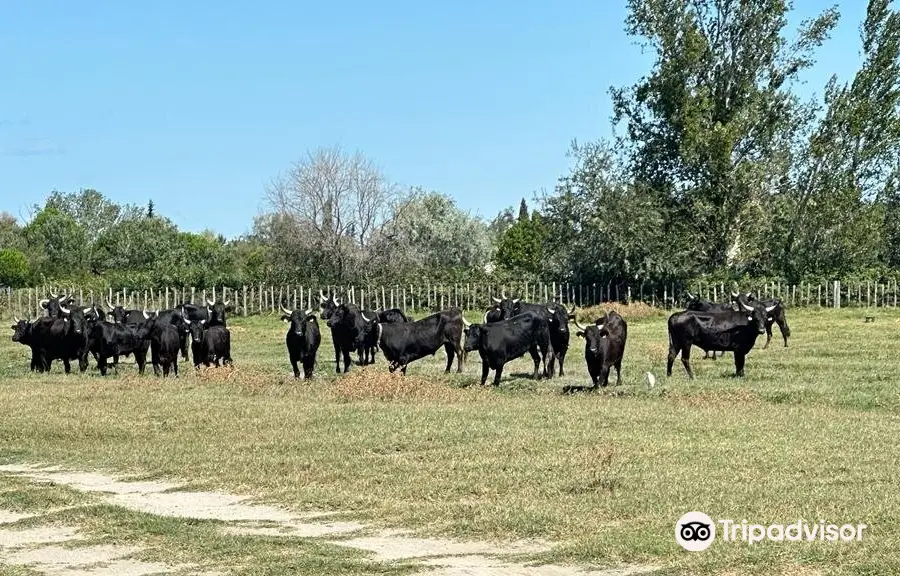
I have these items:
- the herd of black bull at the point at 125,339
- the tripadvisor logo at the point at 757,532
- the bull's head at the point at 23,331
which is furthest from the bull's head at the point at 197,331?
the tripadvisor logo at the point at 757,532

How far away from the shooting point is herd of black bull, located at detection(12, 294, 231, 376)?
85.4 feet

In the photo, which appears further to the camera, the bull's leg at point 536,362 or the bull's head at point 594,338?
the bull's leg at point 536,362

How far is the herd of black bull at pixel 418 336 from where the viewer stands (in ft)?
74.6

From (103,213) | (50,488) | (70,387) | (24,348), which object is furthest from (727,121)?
(103,213)

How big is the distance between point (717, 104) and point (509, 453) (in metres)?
40.1

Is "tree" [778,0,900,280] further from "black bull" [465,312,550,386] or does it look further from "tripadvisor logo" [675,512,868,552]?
"tripadvisor logo" [675,512,868,552]

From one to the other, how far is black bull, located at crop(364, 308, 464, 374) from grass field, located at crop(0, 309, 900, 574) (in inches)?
34.7

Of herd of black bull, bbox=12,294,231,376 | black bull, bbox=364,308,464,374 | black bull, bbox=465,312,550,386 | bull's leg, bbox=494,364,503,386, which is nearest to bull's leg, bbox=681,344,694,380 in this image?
black bull, bbox=465,312,550,386

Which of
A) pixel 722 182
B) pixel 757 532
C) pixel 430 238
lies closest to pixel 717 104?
pixel 722 182

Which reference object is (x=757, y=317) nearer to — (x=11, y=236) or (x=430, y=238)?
(x=430, y=238)

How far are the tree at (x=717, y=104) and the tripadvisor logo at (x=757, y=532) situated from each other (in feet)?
135

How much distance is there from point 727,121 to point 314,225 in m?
19.8

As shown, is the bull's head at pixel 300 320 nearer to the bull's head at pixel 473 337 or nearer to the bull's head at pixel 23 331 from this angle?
the bull's head at pixel 473 337

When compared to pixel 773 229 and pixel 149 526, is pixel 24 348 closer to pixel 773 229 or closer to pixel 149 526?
pixel 149 526
